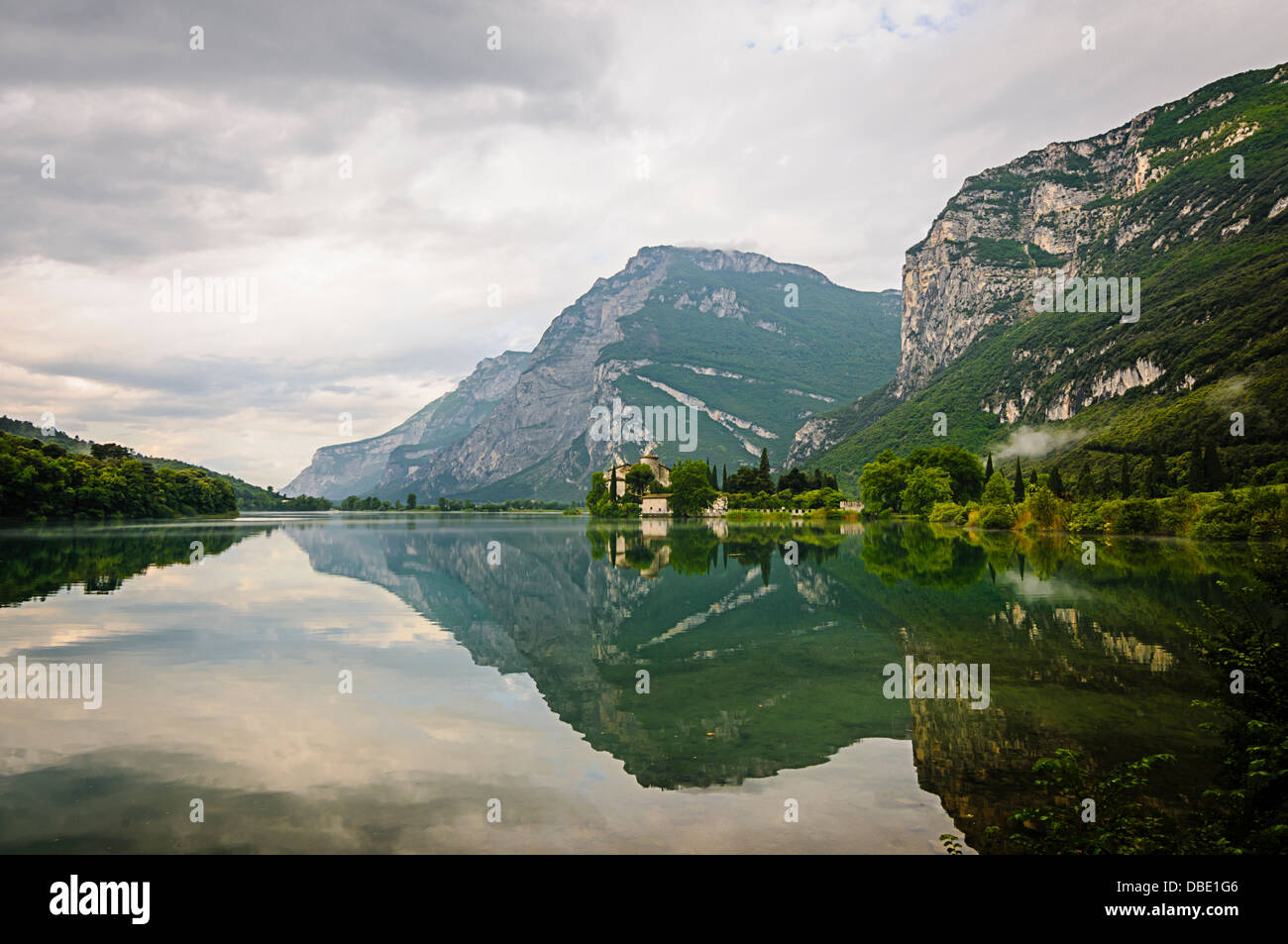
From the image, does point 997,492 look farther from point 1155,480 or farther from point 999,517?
point 1155,480

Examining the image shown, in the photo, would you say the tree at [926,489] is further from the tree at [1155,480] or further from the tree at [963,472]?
the tree at [1155,480]

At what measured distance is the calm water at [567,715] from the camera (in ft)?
25.6

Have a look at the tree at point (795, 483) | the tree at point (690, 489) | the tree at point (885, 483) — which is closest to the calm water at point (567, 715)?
the tree at point (885, 483)

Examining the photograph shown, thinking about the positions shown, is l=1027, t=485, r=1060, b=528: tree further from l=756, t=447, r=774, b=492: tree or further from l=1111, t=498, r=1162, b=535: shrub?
l=756, t=447, r=774, b=492: tree

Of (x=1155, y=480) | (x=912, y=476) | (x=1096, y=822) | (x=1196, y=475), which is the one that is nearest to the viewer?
(x=1096, y=822)

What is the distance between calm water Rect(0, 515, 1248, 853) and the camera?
7.80 meters

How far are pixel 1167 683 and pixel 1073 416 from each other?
175213mm

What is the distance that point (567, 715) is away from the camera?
12.5m

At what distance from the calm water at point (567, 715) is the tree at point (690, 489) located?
99755 millimetres

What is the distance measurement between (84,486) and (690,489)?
88.8 m

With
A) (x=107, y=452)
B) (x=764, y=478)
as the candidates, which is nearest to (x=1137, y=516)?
(x=764, y=478)

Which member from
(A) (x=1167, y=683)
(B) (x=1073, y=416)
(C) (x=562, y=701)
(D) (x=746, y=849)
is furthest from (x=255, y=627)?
(B) (x=1073, y=416)

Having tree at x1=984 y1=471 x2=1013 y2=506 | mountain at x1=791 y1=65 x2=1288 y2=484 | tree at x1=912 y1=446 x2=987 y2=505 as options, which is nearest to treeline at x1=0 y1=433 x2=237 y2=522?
tree at x1=984 y1=471 x2=1013 y2=506
